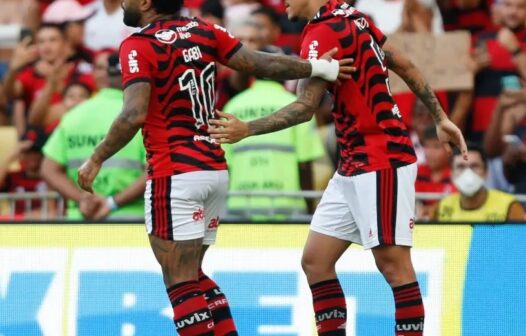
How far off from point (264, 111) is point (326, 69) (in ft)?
10.8

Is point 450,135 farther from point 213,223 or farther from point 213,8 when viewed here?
point 213,8

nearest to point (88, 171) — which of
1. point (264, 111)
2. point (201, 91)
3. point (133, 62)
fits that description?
point (133, 62)

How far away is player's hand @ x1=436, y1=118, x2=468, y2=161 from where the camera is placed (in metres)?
7.52

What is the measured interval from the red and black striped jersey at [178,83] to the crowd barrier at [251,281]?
56.4 inches

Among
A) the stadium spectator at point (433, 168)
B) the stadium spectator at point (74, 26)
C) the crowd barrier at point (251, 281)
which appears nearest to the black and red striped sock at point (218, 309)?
the crowd barrier at point (251, 281)

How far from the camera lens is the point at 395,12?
38.4 ft

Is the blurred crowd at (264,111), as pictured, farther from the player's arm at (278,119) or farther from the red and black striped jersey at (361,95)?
the player's arm at (278,119)

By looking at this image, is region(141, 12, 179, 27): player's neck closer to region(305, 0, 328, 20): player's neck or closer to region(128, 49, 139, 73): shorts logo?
region(128, 49, 139, 73): shorts logo

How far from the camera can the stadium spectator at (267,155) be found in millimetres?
10336

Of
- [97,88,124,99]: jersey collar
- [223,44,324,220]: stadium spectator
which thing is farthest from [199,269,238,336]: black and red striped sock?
[97,88,124,99]: jersey collar

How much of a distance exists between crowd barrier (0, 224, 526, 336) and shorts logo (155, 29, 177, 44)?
6.20 ft

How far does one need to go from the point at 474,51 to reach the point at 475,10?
0.62 meters

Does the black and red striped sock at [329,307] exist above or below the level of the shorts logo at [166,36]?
below

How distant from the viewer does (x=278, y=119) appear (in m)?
7.08
